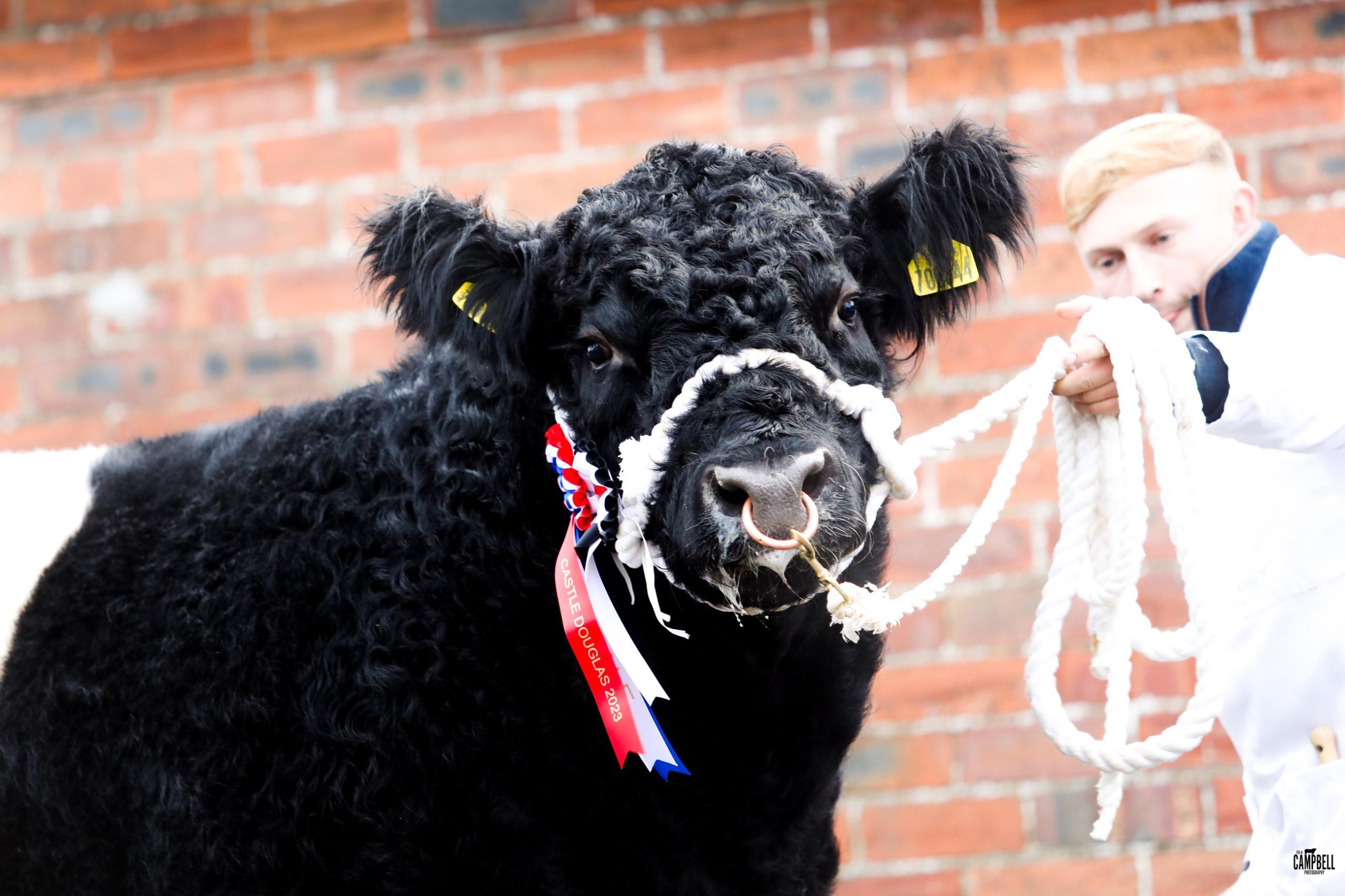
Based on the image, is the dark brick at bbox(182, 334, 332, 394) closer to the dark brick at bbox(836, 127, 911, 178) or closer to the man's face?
the dark brick at bbox(836, 127, 911, 178)

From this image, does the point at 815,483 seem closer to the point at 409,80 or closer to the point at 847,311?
the point at 847,311

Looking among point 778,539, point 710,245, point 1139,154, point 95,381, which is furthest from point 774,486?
point 95,381

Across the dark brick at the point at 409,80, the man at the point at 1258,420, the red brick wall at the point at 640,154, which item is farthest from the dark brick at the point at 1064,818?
the dark brick at the point at 409,80

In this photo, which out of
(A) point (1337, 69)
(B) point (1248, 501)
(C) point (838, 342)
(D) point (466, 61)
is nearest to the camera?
(C) point (838, 342)

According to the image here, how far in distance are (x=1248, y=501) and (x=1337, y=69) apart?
6.08 feet

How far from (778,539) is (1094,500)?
63cm

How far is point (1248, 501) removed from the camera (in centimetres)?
225

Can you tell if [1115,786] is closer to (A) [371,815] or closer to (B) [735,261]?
(B) [735,261]

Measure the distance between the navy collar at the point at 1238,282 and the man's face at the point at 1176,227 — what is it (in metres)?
0.08

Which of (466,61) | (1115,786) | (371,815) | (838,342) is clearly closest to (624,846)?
(371,815)

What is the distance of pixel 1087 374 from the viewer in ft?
6.22

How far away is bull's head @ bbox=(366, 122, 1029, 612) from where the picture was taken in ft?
5.74

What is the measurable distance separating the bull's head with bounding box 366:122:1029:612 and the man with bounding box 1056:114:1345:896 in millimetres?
299

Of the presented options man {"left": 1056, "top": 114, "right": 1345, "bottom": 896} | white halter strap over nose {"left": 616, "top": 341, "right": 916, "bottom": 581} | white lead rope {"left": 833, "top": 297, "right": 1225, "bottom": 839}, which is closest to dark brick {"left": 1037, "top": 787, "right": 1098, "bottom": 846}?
man {"left": 1056, "top": 114, "right": 1345, "bottom": 896}
